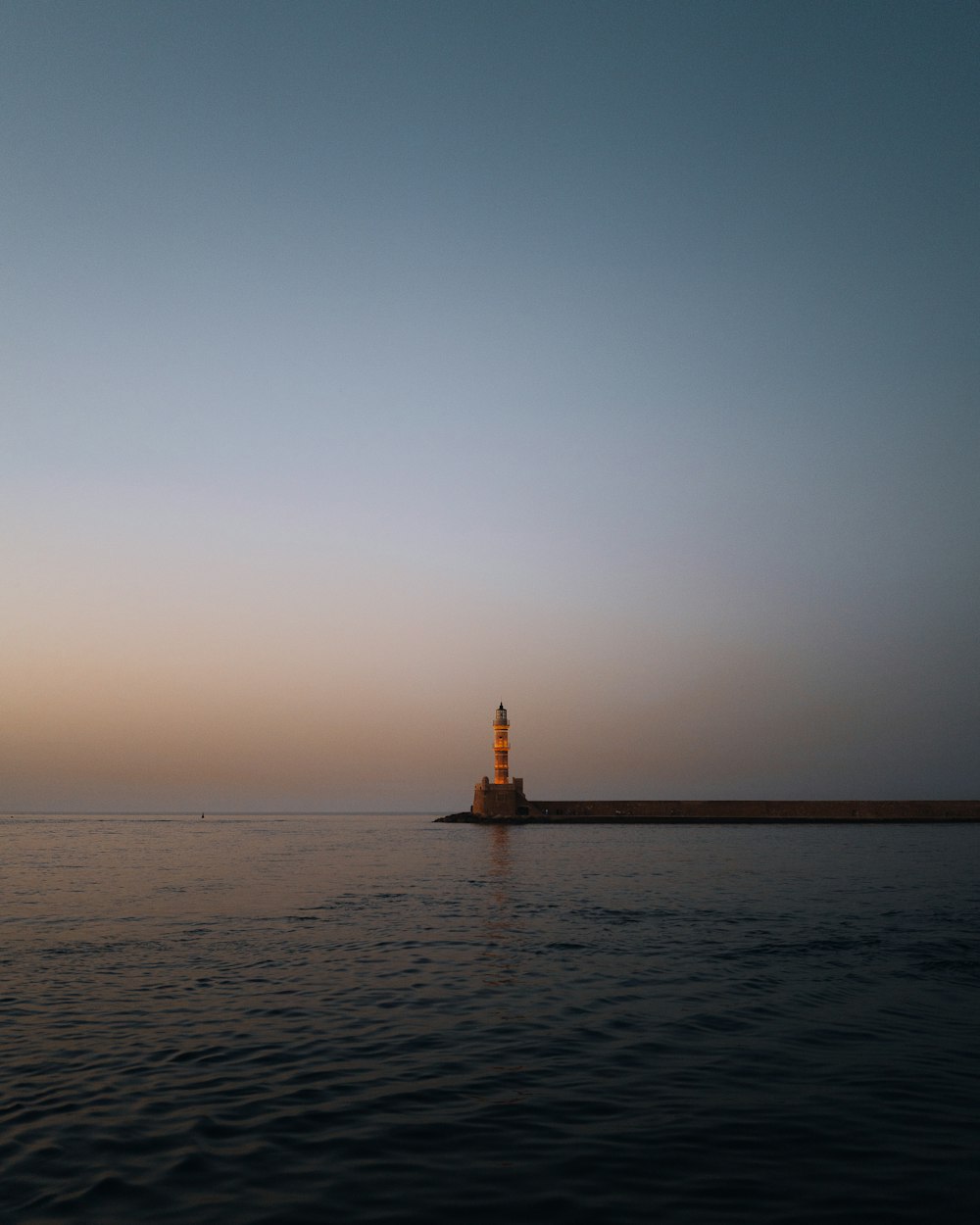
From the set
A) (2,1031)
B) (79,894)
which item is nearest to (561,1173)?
(2,1031)

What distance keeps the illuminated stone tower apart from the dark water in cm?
7542

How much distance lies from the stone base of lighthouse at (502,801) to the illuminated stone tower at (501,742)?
5.97 feet

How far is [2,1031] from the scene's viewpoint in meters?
11.2

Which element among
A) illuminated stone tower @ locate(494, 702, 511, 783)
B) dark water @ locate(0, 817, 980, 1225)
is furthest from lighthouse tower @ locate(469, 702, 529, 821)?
dark water @ locate(0, 817, 980, 1225)

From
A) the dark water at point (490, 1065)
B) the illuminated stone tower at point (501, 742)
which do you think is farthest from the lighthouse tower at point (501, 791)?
the dark water at point (490, 1065)

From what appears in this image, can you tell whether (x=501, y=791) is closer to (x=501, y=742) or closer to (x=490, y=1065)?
(x=501, y=742)

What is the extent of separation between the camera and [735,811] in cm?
9812

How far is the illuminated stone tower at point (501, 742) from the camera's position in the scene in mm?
99438

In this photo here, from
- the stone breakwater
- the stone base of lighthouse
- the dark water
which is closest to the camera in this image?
the dark water

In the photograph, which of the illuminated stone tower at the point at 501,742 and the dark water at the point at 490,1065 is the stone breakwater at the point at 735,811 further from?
the dark water at the point at 490,1065

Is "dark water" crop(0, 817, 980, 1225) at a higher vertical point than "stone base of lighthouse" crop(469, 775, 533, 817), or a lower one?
lower

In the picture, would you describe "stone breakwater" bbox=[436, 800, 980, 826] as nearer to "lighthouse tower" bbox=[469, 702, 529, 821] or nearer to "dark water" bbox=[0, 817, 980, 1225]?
"lighthouse tower" bbox=[469, 702, 529, 821]

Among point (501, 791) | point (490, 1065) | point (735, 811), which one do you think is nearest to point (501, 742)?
point (501, 791)

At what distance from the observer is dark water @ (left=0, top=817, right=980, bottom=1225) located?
657 centimetres
